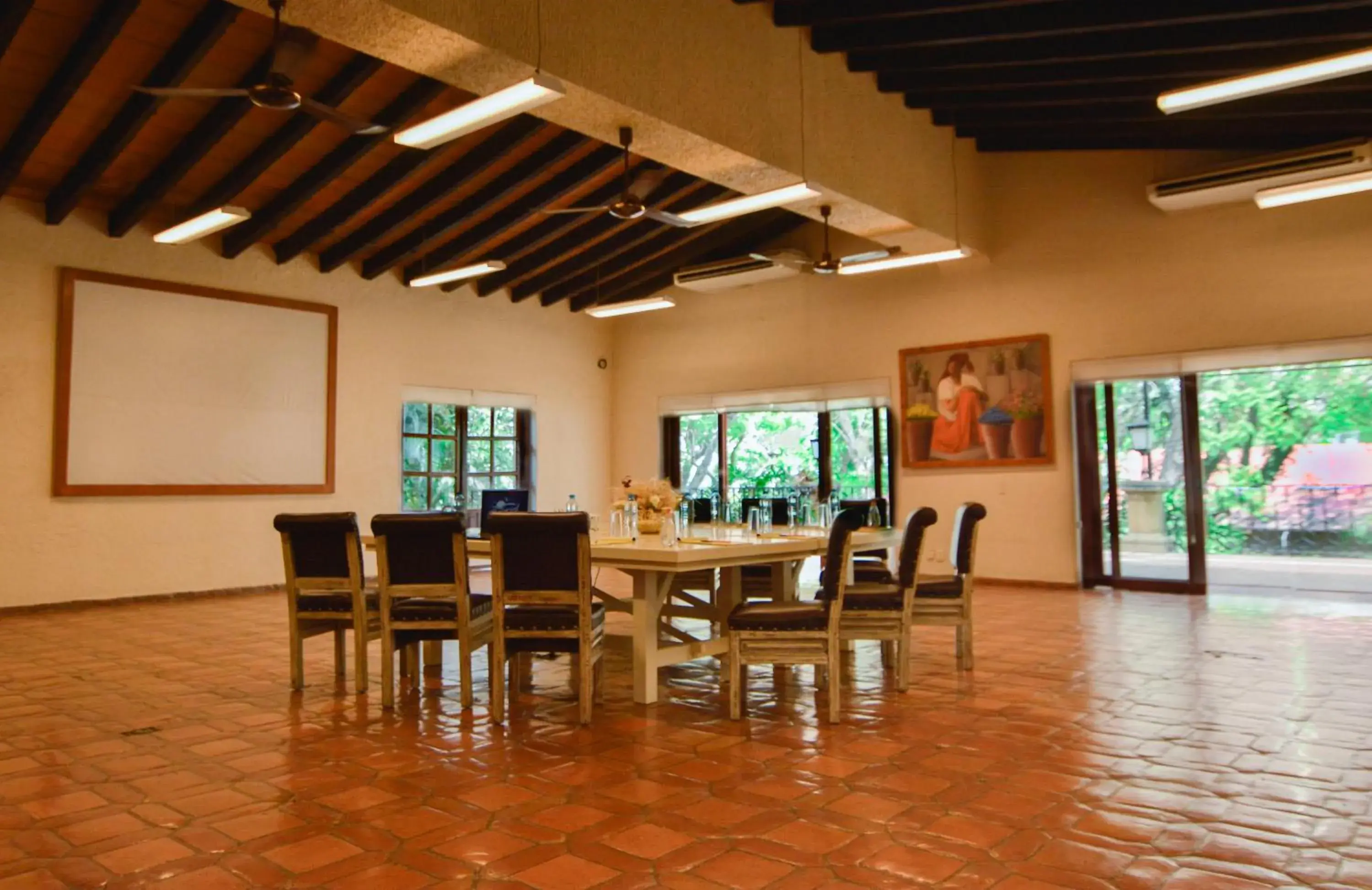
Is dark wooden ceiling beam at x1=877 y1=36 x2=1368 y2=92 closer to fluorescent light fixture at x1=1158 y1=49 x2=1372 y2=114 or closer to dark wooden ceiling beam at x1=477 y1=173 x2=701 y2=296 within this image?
fluorescent light fixture at x1=1158 y1=49 x2=1372 y2=114

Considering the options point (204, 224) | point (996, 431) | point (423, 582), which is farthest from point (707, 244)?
point (423, 582)

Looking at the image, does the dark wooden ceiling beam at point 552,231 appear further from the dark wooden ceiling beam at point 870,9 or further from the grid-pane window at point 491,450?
the dark wooden ceiling beam at point 870,9

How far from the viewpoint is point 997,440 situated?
8891 mm

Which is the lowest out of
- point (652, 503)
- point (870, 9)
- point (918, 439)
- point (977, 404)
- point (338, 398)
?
point (652, 503)

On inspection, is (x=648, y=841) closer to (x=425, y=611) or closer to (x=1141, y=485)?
(x=425, y=611)

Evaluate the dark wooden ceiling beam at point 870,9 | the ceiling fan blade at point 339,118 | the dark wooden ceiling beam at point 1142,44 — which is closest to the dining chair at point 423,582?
the ceiling fan blade at point 339,118

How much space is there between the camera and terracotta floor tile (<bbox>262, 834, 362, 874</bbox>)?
2361 mm

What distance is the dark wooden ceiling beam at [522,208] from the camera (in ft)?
24.3

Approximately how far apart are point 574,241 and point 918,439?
4.12 meters

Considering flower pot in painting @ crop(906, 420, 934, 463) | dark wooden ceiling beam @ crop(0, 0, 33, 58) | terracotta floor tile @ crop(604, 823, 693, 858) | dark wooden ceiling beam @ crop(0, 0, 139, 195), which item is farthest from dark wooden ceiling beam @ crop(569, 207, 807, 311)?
terracotta floor tile @ crop(604, 823, 693, 858)

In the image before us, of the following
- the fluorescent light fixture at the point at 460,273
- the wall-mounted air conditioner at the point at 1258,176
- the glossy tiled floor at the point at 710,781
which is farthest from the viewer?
the fluorescent light fixture at the point at 460,273

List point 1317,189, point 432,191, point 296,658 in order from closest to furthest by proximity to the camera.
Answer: point 296,658 < point 1317,189 < point 432,191

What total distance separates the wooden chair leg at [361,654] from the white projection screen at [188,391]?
4775 millimetres

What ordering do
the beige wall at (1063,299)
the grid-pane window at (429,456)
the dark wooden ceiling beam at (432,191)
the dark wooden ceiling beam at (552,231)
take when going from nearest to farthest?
the dark wooden ceiling beam at (432,191) < the beige wall at (1063,299) < the dark wooden ceiling beam at (552,231) < the grid-pane window at (429,456)
